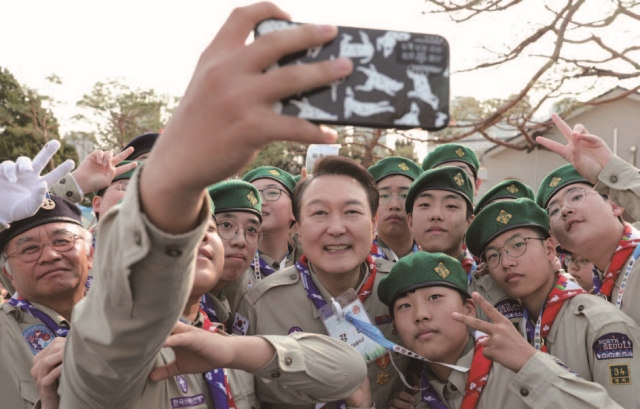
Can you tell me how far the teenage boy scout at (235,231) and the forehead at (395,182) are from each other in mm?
1574

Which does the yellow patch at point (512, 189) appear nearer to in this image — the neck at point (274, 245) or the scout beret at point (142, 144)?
the neck at point (274, 245)

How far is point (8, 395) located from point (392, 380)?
190 cm

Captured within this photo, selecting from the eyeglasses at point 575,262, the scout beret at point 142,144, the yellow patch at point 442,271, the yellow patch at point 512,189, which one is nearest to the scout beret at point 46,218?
the scout beret at point 142,144

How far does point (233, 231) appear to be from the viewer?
Result: 3570 mm

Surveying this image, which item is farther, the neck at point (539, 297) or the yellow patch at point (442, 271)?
the neck at point (539, 297)

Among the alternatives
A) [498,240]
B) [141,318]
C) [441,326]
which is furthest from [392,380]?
[141,318]

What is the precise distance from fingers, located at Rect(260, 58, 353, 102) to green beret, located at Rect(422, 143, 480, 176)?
4.34 meters

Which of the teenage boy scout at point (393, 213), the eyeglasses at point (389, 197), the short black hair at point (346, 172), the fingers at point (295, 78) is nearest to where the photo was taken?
the fingers at point (295, 78)

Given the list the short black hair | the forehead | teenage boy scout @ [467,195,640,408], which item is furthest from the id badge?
the forehead

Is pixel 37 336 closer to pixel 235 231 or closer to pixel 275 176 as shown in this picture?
pixel 235 231

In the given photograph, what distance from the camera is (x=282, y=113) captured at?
1141 mm

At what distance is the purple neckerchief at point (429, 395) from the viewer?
3021 mm

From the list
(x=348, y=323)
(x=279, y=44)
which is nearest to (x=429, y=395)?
(x=348, y=323)

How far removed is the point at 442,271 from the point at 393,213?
64.6 inches
